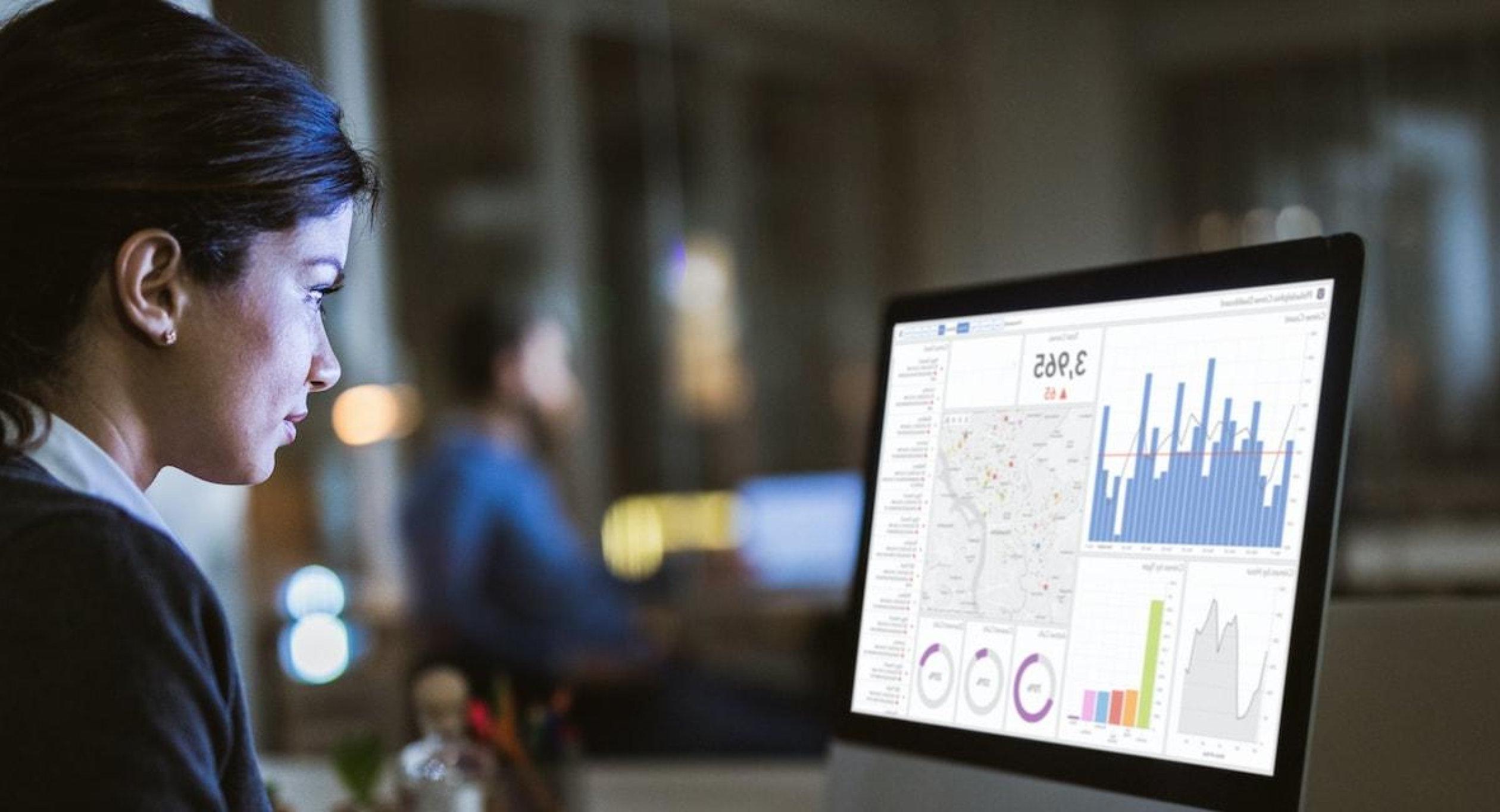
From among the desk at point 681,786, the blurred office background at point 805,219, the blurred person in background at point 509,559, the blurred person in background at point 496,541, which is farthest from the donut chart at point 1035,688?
the blurred office background at point 805,219

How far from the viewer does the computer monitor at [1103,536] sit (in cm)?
94

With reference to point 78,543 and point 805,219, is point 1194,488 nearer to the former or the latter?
point 78,543

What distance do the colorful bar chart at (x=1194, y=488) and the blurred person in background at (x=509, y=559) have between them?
5.68 ft

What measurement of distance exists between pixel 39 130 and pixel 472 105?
186 inches

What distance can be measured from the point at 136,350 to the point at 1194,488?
66 cm

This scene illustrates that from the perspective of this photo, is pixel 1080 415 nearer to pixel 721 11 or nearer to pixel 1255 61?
pixel 721 11

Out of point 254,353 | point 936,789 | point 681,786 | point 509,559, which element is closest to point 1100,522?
point 936,789

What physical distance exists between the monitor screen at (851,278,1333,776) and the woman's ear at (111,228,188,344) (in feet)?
1.87

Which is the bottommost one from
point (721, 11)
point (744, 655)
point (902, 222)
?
point (744, 655)

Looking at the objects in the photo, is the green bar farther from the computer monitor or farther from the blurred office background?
the blurred office background

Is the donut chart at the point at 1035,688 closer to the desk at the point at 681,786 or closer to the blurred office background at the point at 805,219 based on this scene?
the desk at the point at 681,786

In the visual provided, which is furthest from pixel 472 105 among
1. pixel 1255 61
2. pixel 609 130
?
pixel 1255 61

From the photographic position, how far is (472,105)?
5.41 meters

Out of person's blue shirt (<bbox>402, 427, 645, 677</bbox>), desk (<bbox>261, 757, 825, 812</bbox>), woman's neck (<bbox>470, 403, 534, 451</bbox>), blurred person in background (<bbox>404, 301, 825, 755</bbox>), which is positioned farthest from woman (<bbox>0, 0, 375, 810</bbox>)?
woman's neck (<bbox>470, 403, 534, 451</bbox>)
